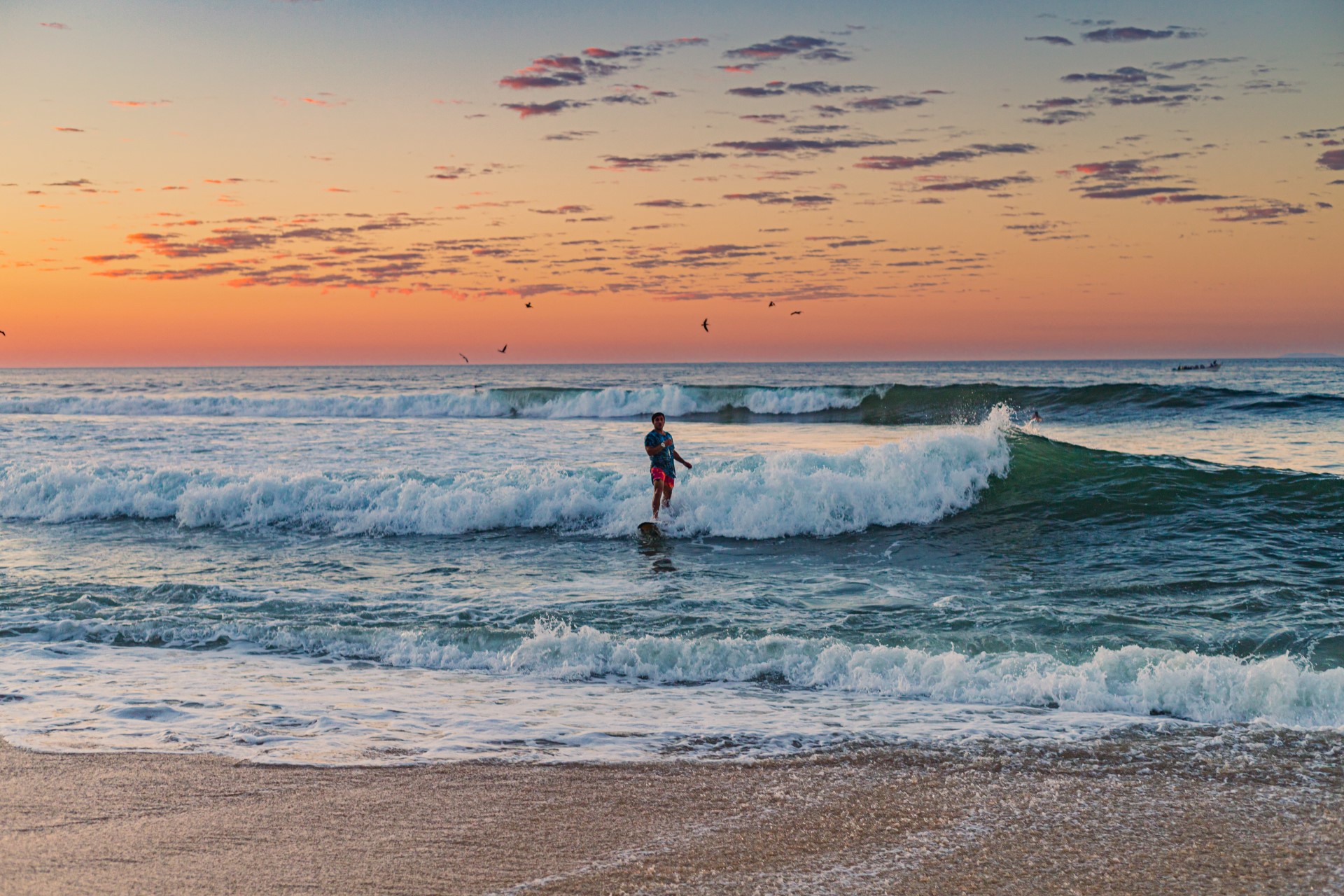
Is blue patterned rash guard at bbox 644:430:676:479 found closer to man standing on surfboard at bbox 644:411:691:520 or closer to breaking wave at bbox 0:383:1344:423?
man standing on surfboard at bbox 644:411:691:520

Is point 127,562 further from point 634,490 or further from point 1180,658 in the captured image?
point 1180,658

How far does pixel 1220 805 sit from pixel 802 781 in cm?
205

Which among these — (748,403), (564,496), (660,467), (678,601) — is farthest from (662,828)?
(748,403)

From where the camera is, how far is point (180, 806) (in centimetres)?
471

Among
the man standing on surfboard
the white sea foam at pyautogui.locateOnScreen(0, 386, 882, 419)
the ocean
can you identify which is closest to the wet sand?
the ocean

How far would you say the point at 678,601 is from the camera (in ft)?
32.0

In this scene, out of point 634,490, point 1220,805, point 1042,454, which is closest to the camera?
point 1220,805

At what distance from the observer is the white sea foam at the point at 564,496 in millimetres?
14305

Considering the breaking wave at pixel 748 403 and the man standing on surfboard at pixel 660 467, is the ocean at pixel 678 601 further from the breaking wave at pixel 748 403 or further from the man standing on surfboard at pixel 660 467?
the breaking wave at pixel 748 403

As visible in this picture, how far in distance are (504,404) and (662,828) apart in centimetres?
4329

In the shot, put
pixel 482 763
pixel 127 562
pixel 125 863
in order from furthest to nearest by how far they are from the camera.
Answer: pixel 127 562, pixel 482 763, pixel 125 863

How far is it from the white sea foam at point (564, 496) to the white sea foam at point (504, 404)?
25.0 metres

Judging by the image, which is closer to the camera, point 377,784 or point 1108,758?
point 377,784

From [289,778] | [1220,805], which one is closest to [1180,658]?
[1220,805]
